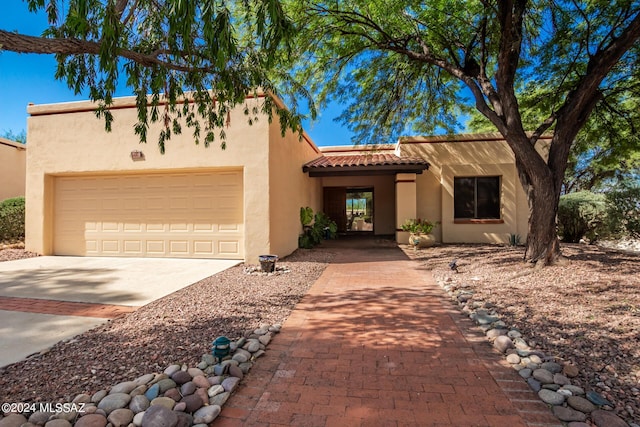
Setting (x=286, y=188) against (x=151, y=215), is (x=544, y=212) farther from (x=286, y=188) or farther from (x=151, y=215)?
(x=151, y=215)

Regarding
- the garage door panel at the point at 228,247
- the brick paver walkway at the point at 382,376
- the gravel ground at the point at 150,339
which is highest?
the garage door panel at the point at 228,247

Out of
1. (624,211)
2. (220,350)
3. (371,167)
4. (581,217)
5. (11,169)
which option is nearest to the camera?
(220,350)

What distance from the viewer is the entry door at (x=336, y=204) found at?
1659 cm

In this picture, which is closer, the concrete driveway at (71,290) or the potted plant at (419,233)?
the concrete driveway at (71,290)

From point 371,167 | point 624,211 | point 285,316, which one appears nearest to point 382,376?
point 285,316

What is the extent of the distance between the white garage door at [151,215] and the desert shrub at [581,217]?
1215 cm

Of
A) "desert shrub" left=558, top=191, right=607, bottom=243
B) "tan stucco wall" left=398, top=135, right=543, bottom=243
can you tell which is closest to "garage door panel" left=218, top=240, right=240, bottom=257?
"tan stucco wall" left=398, top=135, right=543, bottom=243

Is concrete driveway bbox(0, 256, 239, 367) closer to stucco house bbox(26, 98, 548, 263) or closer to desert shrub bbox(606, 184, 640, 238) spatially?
Result: stucco house bbox(26, 98, 548, 263)

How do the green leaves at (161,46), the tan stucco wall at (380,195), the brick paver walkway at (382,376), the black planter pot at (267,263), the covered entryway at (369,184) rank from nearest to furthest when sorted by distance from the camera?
1. the brick paver walkway at (382,376)
2. the green leaves at (161,46)
3. the black planter pot at (267,263)
4. the covered entryway at (369,184)
5. the tan stucco wall at (380,195)

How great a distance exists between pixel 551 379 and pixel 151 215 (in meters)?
9.29

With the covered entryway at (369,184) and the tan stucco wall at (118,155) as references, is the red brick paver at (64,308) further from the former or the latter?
the covered entryway at (369,184)

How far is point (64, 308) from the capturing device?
445 cm

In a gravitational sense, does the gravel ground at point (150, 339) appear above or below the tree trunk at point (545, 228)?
below

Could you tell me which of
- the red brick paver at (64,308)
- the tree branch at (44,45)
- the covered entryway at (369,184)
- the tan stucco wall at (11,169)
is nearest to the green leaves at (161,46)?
the tree branch at (44,45)
